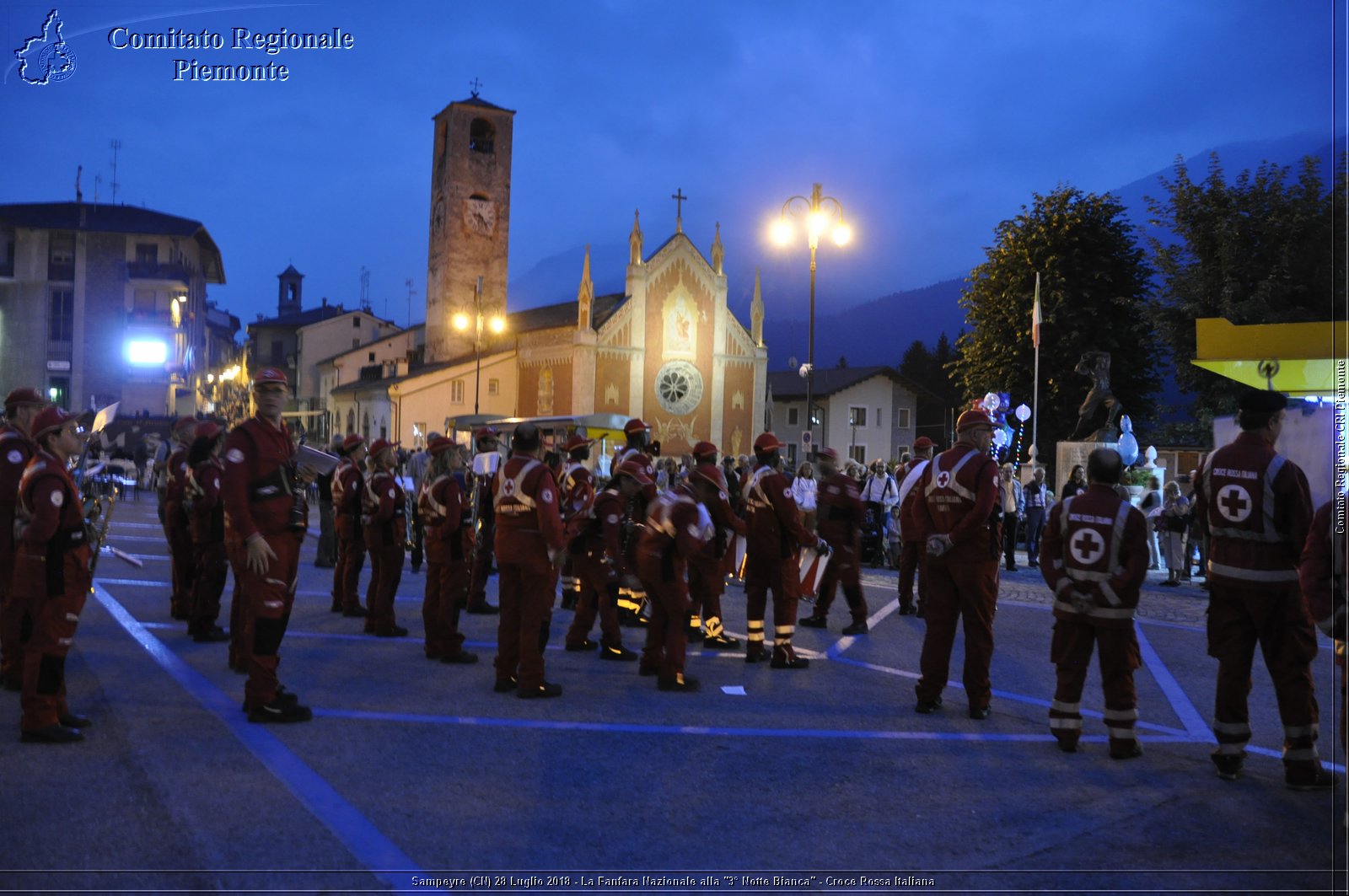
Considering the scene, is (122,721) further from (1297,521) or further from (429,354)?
(429,354)

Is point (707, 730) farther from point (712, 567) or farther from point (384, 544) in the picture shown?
point (384, 544)

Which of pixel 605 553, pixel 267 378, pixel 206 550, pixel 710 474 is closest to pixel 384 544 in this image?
pixel 206 550

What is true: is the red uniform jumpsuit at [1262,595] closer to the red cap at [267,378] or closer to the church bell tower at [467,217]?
the red cap at [267,378]

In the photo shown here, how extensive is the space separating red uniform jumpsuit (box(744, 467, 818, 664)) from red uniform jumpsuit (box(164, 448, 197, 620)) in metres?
5.53

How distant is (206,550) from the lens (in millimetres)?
9898

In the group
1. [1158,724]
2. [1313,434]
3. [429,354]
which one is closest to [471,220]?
[429,354]

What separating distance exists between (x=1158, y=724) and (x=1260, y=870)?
Result: 10.1ft

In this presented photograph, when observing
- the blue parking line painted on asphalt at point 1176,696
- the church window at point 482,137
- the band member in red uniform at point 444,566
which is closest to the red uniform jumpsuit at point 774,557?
the band member in red uniform at point 444,566

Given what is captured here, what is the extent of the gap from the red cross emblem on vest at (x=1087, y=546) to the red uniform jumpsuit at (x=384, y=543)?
6.67 meters

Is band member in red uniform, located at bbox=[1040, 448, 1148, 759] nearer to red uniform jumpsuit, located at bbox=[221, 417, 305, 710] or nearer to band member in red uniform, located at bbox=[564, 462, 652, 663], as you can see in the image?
band member in red uniform, located at bbox=[564, 462, 652, 663]

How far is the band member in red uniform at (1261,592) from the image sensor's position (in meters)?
5.97

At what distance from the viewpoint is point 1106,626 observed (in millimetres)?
6637

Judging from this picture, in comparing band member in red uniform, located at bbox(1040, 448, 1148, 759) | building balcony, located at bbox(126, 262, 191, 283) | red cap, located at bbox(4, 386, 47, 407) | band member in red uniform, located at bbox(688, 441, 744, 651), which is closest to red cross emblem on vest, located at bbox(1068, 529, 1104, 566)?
band member in red uniform, located at bbox(1040, 448, 1148, 759)

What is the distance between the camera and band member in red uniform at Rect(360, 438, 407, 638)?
10.6 meters
